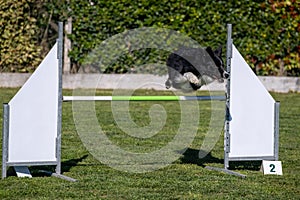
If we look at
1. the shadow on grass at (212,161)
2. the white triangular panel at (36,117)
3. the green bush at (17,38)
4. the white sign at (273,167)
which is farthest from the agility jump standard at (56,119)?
the green bush at (17,38)

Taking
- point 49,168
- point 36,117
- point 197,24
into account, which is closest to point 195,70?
point 49,168

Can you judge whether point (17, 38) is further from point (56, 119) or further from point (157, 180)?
point (157, 180)

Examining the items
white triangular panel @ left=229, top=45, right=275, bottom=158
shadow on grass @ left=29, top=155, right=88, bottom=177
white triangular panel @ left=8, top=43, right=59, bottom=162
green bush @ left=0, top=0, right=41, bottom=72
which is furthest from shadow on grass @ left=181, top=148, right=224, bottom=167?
green bush @ left=0, top=0, right=41, bottom=72

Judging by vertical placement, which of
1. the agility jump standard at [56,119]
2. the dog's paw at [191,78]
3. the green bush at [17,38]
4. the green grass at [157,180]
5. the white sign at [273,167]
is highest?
the green bush at [17,38]

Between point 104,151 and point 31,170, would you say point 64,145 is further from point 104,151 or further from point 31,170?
point 31,170

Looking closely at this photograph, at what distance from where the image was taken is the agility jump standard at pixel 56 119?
546cm

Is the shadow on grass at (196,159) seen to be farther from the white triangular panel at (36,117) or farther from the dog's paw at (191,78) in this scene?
the white triangular panel at (36,117)

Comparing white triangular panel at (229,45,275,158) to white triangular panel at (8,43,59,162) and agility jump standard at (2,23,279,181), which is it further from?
white triangular panel at (8,43,59,162)

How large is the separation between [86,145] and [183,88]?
1390 mm

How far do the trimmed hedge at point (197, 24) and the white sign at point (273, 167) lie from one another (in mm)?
8792

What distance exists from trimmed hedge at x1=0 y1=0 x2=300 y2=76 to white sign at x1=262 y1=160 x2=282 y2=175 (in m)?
8.79

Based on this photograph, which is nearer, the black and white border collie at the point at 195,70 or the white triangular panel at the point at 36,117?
the white triangular panel at the point at 36,117

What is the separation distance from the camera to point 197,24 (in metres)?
14.7

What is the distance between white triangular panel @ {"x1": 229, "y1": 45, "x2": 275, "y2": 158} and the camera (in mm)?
6098
